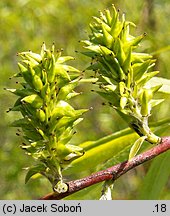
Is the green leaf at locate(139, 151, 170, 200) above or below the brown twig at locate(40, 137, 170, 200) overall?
below

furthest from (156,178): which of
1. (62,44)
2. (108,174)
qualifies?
(62,44)

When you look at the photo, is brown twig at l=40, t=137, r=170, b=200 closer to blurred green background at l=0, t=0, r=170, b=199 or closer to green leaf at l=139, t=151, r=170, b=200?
green leaf at l=139, t=151, r=170, b=200

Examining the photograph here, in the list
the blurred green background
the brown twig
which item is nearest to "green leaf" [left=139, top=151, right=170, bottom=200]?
the brown twig

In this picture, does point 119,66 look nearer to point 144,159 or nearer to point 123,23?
point 123,23

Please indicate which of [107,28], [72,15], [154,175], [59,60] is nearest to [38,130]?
[59,60]

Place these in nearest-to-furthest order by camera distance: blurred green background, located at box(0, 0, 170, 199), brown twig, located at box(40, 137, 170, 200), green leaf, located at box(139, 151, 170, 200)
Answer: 1. brown twig, located at box(40, 137, 170, 200)
2. green leaf, located at box(139, 151, 170, 200)
3. blurred green background, located at box(0, 0, 170, 199)
